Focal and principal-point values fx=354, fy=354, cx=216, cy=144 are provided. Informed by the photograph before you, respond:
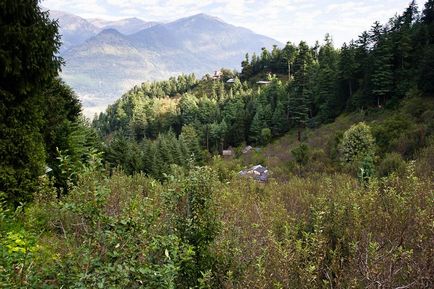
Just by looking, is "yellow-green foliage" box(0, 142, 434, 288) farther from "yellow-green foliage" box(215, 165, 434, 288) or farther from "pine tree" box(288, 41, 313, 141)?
"pine tree" box(288, 41, 313, 141)

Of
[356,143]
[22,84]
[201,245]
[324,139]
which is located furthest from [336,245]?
[324,139]

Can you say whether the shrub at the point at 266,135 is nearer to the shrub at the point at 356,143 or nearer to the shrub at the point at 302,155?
the shrub at the point at 302,155

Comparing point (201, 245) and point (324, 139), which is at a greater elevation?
point (201, 245)

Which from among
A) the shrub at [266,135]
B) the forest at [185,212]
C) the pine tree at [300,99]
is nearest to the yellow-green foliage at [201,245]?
the forest at [185,212]

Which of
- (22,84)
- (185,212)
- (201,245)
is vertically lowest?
(201,245)

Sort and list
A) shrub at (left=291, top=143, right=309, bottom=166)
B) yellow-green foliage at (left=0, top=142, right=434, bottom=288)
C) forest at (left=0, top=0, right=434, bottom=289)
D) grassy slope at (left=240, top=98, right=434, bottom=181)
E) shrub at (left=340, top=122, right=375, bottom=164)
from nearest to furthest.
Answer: yellow-green foliage at (left=0, top=142, right=434, bottom=288), forest at (left=0, top=0, right=434, bottom=289), shrub at (left=340, top=122, right=375, bottom=164), grassy slope at (left=240, top=98, right=434, bottom=181), shrub at (left=291, top=143, right=309, bottom=166)

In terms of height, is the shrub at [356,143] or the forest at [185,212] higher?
the forest at [185,212]

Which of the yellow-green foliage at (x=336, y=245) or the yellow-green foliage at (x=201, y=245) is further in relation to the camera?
the yellow-green foliage at (x=336, y=245)

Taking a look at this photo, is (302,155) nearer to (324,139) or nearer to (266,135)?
(324,139)

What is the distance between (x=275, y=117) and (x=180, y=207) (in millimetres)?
66170

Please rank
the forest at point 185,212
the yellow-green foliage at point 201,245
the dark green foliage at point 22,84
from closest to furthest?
the yellow-green foliage at point 201,245
the forest at point 185,212
the dark green foliage at point 22,84

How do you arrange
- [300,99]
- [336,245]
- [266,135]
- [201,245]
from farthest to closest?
1. [266,135]
2. [300,99]
3. [336,245]
4. [201,245]

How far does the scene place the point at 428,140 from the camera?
28.6m

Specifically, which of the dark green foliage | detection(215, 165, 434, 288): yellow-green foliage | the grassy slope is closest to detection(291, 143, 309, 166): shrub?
the grassy slope
